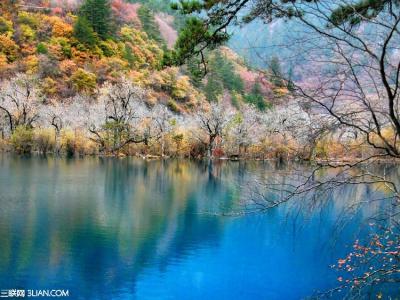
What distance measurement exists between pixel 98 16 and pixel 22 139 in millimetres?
30220

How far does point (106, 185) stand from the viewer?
25156 millimetres

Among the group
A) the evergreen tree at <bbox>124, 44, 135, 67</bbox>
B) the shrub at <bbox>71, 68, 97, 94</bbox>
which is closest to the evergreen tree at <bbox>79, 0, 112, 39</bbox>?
the evergreen tree at <bbox>124, 44, 135, 67</bbox>

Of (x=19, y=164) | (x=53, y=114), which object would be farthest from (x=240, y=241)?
(x=53, y=114)

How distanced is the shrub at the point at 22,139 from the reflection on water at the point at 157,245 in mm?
20042

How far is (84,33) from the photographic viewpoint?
62906 millimetres

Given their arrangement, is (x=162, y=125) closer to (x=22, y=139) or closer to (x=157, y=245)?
(x=22, y=139)

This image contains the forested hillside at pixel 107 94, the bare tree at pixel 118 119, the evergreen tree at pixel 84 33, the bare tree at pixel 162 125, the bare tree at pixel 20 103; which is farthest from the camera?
the evergreen tree at pixel 84 33

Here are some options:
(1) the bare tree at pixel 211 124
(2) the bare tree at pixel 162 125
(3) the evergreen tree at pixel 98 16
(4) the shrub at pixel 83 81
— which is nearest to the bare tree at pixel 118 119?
(2) the bare tree at pixel 162 125

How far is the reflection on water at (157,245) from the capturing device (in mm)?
10625

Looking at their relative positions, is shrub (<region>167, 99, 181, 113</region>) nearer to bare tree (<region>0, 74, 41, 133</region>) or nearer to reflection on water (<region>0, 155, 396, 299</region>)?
bare tree (<region>0, 74, 41, 133</region>)

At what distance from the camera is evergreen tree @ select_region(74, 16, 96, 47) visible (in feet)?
205

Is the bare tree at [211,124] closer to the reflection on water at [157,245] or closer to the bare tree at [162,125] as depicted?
the bare tree at [162,125]

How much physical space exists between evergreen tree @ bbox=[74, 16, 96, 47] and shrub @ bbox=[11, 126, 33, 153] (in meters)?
23.5

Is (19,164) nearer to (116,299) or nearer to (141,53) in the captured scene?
(116,299)
